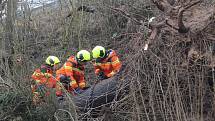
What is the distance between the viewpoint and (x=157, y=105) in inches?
237

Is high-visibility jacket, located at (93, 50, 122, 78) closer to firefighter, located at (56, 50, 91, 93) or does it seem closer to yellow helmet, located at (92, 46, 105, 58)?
yellow helmet, located at (92, 46, 105, 58)

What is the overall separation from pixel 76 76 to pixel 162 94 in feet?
12.6

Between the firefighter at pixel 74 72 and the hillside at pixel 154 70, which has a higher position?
the hillside at pixel 154 70

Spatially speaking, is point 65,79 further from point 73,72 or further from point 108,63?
point 108,63

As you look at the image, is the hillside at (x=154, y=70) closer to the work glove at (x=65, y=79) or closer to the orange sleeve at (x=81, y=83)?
the work glove at (x=65, y=79)

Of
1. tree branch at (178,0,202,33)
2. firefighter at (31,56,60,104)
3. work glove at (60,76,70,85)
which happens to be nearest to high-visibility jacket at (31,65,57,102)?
firefighter at (31,56,60,104)

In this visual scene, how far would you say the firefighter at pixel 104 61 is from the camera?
9.09 metres

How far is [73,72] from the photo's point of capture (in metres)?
9.39

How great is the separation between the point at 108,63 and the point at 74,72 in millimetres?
838

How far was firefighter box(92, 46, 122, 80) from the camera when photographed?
9.09m

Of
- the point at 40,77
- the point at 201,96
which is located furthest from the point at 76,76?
the point at 201,96

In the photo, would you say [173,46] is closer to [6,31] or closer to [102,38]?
[6,31]

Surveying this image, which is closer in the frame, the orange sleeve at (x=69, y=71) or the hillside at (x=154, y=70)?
the hillside at (x=154, y=70)

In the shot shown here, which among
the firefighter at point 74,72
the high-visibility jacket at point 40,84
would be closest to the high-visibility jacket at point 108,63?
the firefighter at point 74,72
